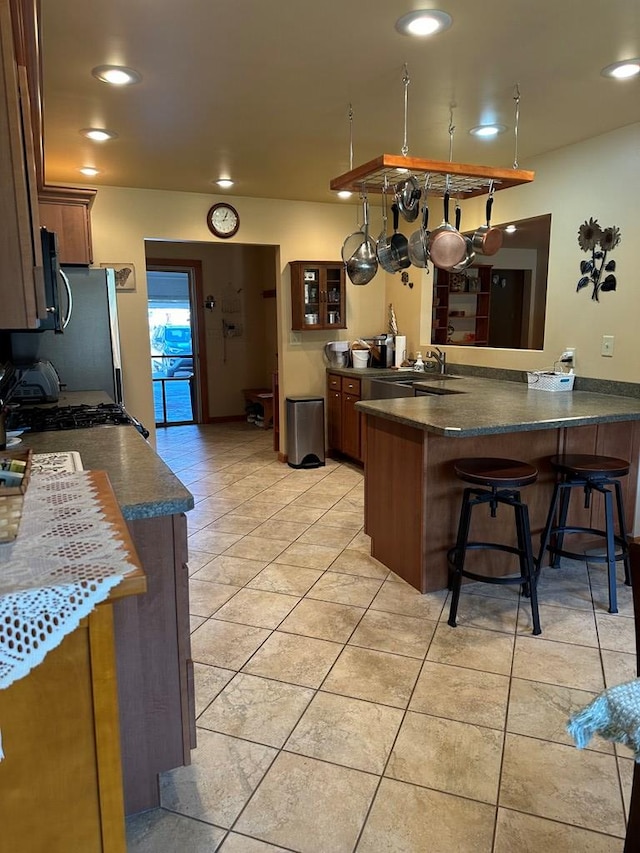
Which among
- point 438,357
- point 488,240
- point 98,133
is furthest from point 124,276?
point 488,240

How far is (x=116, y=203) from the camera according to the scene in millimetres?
4777

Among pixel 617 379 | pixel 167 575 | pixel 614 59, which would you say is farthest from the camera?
pixel 617 379

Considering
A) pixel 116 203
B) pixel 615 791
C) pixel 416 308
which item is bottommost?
pixel 615 791

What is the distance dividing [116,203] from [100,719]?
15.1 ft

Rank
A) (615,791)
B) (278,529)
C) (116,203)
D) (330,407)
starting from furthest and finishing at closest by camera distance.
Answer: (330,407) < (116,203) < (278,529) < (615,791)

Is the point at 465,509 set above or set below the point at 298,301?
below

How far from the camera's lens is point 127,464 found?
191 centimetres

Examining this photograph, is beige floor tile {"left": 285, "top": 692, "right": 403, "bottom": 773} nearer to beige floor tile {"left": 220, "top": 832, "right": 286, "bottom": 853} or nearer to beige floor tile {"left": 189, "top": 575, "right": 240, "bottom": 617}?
beige floor tile {"left": 220, "top": 832, "right": 286, "bottom": 853}

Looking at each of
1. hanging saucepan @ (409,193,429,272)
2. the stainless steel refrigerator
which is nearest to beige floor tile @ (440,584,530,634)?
hanging saucepan @ (409,193,429,272)

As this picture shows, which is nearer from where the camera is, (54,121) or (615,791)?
(615,791)

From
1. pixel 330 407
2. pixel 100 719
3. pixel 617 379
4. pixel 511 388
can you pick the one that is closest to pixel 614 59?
pixel 617 379

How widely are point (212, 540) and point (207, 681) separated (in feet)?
4.87

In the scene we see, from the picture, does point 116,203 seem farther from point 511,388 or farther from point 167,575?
point 167,575

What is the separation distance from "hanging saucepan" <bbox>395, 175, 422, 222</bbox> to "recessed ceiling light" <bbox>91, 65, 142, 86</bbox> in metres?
1.34
